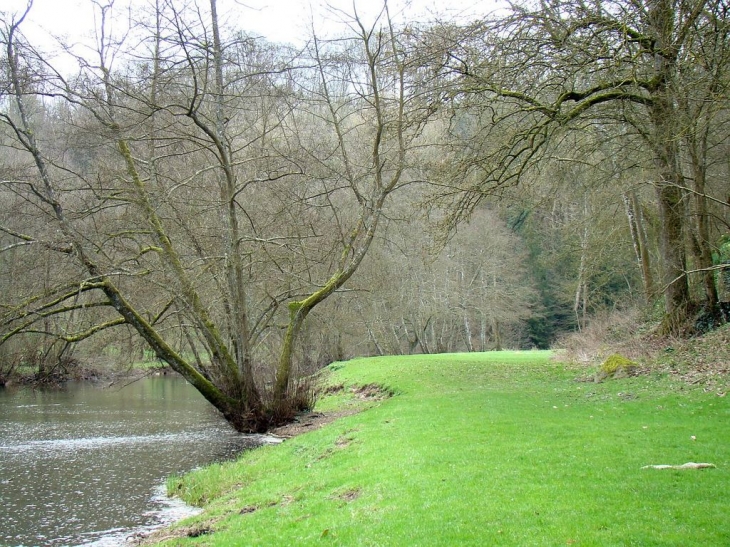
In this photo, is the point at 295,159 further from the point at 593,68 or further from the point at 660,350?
the point at 660,350

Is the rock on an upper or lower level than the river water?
upper

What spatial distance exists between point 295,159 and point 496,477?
12593 mm

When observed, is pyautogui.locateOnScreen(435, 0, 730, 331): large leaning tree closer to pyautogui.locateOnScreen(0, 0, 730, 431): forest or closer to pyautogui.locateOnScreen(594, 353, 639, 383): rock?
pyautogui.locateOnScreen(0, 0, 730, 431): forest

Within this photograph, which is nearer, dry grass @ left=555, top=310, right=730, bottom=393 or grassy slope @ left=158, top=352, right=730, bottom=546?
grassy slope @ left=158, top=352, right=730, bottom=546

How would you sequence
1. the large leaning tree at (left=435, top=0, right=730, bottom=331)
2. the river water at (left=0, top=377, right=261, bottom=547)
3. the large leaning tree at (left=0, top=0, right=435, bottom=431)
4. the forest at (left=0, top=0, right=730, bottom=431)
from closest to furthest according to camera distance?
the river water at (left=0, top=377, right=261, bottom=547)
the large leaning tree at (left=435, top=0, right=730, bottom=331)
the forest at (left=0, top=0, right=730, bottom=431)
the large leaning tree at (left=0, top=0, right=435, bottom=431)

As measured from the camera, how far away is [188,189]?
65.5 feet

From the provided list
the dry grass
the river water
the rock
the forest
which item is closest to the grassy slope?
the rock

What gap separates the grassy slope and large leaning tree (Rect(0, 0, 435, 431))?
494 centimetres

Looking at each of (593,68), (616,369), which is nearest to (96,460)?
(616,369)

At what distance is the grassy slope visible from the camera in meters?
5.84

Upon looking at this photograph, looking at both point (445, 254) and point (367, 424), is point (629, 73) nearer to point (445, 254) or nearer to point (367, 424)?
point (367, 424)

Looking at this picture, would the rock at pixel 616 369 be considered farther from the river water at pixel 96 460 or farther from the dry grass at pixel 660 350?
the river water at pixel 96 460

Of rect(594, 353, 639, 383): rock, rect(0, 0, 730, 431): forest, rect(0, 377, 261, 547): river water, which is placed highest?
rect(0, 0, 730, 431): forest

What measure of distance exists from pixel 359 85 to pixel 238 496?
13.0 m
